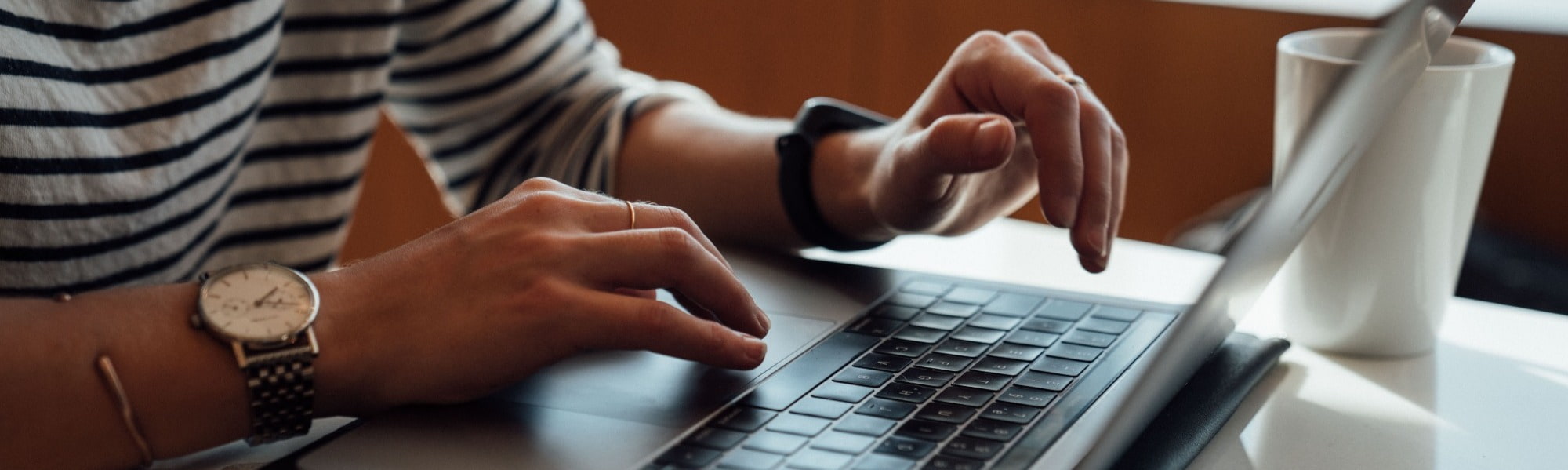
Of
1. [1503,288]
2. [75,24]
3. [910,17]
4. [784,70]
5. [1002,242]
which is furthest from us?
[784,70]

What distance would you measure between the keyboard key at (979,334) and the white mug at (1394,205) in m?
0.15

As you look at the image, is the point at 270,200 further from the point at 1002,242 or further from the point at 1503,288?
the point at 1503,288

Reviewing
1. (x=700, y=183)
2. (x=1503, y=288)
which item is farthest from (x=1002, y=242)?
(x=1503, y=288)

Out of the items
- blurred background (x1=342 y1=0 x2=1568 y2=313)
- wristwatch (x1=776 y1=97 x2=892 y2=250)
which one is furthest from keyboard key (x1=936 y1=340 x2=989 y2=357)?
blurred background (x1=342 y1=0 x2=1568 y2=313)

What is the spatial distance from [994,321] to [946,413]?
136 millimetres

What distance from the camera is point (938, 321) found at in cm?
60

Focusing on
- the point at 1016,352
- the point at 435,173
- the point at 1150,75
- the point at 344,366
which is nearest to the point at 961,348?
the point at 1016,352

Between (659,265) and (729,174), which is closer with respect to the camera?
(659,265)

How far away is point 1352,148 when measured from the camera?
469mm

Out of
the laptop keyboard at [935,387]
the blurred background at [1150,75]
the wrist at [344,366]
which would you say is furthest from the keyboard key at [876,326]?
the blurred background at [1150,75]

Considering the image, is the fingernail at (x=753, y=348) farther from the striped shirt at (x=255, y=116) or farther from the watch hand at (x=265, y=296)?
the striped shirt at (x=255, y=116)

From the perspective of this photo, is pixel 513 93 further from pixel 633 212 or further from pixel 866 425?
pixel 866 425

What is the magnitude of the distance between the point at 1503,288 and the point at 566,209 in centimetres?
109

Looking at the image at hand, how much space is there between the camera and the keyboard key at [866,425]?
45 centimetres
